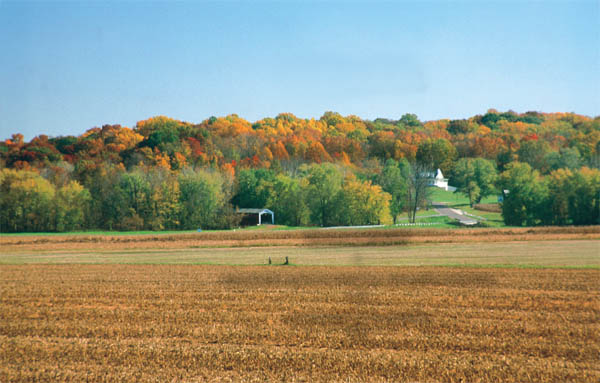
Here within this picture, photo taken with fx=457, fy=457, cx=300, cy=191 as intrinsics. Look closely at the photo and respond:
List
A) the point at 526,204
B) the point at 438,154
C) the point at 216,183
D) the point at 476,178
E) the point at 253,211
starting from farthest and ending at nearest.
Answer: the point at 438,154, the point at 476,178, the point at 216,183, the point at 253,211, the point at 526,204

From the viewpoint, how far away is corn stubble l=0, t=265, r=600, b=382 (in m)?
9.73

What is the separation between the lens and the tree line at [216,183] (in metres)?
58.2

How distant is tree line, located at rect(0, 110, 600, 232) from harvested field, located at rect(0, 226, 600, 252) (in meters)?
17.1

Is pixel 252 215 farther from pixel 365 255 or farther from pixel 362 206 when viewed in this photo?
pixel 365 255

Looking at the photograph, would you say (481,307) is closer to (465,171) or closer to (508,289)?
(508,289)

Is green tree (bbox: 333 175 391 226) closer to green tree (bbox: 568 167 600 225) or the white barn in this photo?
green tree (bbox: 568 167 600 225)

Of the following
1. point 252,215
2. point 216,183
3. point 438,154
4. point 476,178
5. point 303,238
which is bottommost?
point 303,238

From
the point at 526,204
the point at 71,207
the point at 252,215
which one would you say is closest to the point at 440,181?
the point at 526,204

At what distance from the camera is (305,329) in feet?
40.7

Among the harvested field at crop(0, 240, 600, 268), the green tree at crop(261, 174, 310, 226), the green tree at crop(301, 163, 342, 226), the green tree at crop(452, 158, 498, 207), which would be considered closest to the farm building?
the green tree at crop(261, 174, 310, 226)

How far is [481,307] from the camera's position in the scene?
1456cm

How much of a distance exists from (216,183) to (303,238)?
93.7 feet

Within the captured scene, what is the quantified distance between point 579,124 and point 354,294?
115915 millimetres

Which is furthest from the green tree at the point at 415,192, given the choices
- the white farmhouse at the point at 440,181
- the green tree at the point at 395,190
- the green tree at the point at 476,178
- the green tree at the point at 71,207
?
the green tree at the point at 71,207
